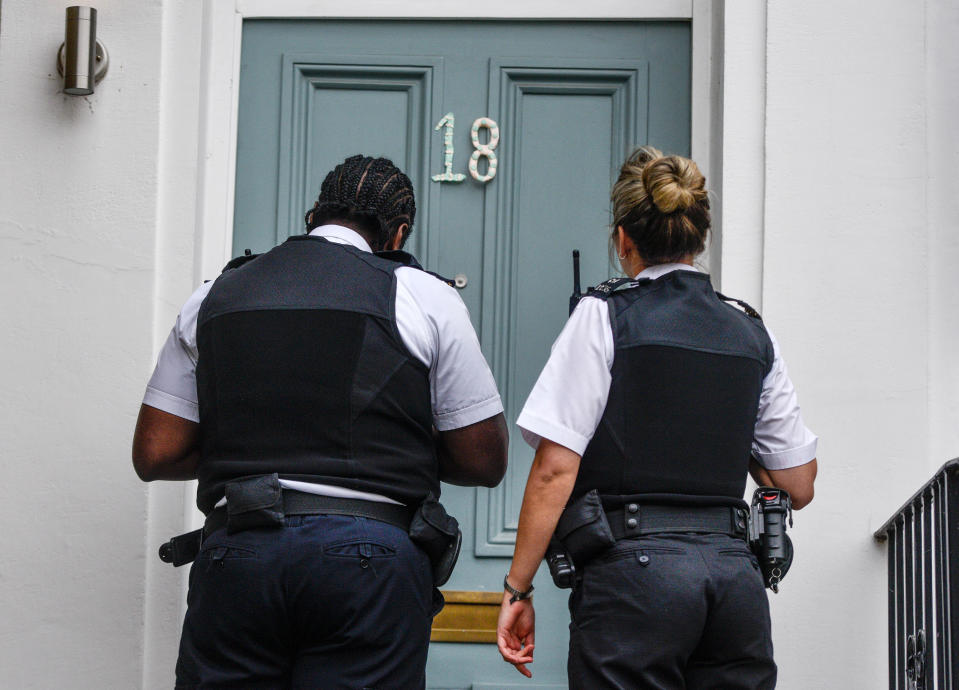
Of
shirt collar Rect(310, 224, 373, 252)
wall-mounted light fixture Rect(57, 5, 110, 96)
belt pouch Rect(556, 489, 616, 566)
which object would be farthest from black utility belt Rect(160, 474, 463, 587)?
wall-mounted light fixture Rect(57, 5, 110, 96)

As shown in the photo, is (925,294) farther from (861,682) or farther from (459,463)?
(459,463)

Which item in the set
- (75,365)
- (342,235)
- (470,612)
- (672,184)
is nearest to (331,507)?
(342,235)

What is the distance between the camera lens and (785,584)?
12.6ft

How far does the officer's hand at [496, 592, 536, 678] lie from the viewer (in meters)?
2.66

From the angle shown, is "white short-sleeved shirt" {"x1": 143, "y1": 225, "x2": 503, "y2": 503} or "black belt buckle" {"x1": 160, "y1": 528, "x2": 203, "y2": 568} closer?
"white short-sleeved shirt" {"x1": 143, "y1": 225, "x2": 503, "y2": 503}

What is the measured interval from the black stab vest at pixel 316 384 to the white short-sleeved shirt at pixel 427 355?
36 millimetres

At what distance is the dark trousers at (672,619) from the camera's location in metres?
2.48

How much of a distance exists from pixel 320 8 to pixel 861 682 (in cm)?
294

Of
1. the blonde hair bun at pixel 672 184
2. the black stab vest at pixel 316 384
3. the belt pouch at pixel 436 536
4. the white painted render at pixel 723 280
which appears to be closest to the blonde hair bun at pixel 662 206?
the blonde hair bun at pixel 672 184

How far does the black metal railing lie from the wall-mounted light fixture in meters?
2.94

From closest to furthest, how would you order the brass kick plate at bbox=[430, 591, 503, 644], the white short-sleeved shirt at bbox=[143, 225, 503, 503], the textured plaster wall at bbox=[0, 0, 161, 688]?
the white short-sleeved shirt at bbox=[143, 225, 503, 503] → the textured plaster wall at bbox=[0, 0, 161, 688] → the brass kick plate at bbox=[430, 591, 503, 644]

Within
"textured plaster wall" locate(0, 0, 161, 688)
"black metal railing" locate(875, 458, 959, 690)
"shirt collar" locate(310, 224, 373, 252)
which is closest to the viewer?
"shirt collar" locate(310, 224, 373, 252)

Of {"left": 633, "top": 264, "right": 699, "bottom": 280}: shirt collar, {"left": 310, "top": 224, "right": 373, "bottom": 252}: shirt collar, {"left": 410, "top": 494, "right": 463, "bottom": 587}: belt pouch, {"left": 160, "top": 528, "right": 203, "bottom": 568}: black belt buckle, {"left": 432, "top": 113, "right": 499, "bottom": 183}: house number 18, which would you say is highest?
{"left": 432, "top": 113, "right": 499, "bottom": 183}: house number 18

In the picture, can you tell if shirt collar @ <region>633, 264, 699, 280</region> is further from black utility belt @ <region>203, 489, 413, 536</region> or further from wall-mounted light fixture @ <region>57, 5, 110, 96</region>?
wall-mounted light fixture @ <region>57, 5, 110, 96</region>
